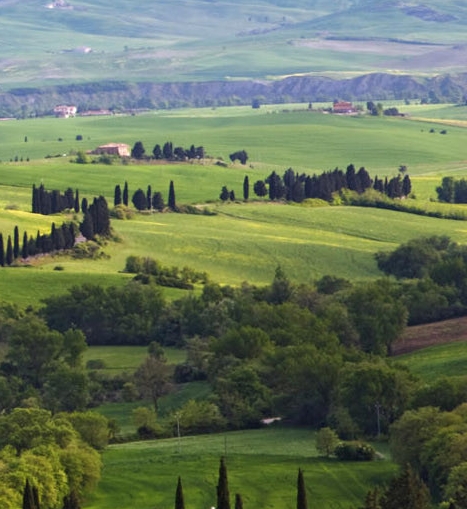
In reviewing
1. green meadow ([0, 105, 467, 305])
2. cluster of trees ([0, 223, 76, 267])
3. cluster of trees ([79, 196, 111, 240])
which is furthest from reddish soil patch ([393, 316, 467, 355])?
cluster of trees ([79, 196, 111, 240])

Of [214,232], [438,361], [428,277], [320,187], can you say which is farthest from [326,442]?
[320,187]

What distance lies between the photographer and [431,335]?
98.1m

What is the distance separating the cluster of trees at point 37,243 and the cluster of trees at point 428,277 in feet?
71.5

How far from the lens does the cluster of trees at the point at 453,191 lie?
170250 millimetres

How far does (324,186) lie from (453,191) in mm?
12989

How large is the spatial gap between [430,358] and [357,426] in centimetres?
1352

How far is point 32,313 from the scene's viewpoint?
107 meters

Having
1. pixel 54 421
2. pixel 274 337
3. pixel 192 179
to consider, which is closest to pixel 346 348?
pixel 274 337

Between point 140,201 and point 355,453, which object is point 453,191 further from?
point 355,453

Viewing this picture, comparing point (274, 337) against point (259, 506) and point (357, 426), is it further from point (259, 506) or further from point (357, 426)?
point (259, 506)

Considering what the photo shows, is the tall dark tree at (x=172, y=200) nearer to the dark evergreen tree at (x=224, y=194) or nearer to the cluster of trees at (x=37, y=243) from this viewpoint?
the dark evergreen tree at (x=224, y=194)

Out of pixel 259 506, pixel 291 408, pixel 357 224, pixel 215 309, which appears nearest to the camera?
pixel 259 506

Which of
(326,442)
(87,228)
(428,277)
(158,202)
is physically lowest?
(158,202)

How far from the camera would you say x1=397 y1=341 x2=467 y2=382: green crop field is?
84.1 metres
